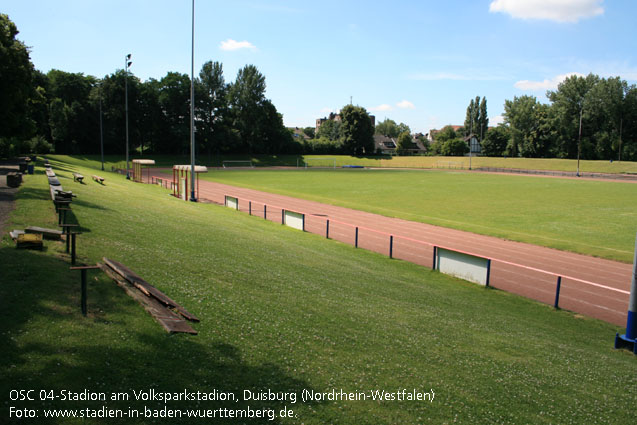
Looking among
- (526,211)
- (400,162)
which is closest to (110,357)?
(526,211)

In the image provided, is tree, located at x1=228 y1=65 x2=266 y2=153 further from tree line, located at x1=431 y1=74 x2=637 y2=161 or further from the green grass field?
the green grass field

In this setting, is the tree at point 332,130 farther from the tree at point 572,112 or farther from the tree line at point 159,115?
the tree at point 572,112

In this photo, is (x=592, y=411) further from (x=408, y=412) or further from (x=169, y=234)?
(x=169, y=234)

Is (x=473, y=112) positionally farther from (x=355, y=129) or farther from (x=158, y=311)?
(x=158, y=311)

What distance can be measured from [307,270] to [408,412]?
6.74 m

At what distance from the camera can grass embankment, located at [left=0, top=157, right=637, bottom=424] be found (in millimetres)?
4562

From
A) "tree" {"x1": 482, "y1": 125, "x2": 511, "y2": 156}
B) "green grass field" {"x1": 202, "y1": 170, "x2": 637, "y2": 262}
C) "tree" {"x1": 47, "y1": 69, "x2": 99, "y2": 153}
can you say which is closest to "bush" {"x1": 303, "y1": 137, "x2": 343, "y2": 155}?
"tree" {"x1": 482, "y1": 125, "x2": 511, "y2": 156}

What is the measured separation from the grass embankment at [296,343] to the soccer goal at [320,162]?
89959 millimetres

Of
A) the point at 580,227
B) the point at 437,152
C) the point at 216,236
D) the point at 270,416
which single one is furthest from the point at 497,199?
the point at 437,152

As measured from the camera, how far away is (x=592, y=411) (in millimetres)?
5352

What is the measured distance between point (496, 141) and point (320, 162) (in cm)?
4841

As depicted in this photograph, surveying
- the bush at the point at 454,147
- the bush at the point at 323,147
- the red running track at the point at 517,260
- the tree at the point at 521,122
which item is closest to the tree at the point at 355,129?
the bush at the point at 323,147

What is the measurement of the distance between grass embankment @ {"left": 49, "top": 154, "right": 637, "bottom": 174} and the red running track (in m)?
58.2

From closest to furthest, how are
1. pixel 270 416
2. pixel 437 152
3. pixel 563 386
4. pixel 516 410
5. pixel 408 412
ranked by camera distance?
pixel 270 416
pixel 408 412
pixel 516 410
pixel 563 386
pixel 437 152
